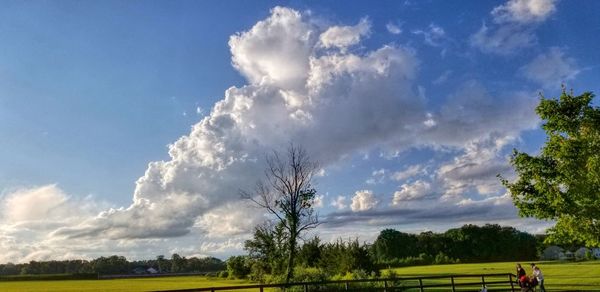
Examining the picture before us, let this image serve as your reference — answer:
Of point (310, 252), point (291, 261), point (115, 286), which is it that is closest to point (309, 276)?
point (291, 261)

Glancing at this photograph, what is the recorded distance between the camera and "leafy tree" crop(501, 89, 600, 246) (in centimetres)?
3300

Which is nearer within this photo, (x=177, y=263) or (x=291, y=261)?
(x=291, y=261)

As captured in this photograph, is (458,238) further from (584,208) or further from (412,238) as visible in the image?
(584,208)

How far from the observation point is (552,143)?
117 feet

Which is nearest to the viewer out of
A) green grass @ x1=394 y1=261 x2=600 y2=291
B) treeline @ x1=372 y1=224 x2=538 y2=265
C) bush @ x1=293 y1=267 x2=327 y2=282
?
green grass @ x1=394 y1=261 x2=600 y2=291

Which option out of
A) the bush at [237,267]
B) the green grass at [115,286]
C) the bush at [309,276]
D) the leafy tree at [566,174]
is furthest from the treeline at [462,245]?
the leafy tree at [566,174]

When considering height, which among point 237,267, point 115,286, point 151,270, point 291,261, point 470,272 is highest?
point 291,261

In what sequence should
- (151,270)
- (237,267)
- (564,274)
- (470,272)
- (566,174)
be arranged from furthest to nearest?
1. (151,270)
2. (237,267)
3. (470,272)
4. (564,274)
5. (566,174)

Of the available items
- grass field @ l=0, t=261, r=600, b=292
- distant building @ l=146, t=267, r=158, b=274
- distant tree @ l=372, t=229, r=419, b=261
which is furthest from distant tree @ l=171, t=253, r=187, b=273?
grass field @ l=0, t=261, r=600, b=292

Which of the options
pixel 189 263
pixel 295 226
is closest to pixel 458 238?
pixel 189 263

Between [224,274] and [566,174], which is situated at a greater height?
[566,174]

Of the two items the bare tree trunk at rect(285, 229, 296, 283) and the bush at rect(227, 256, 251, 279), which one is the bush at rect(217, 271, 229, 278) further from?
the bare tree trunk at rect(285, 229, 296, 283)

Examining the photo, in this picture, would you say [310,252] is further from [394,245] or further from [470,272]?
[394,245]

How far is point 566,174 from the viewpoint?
33750 mm
